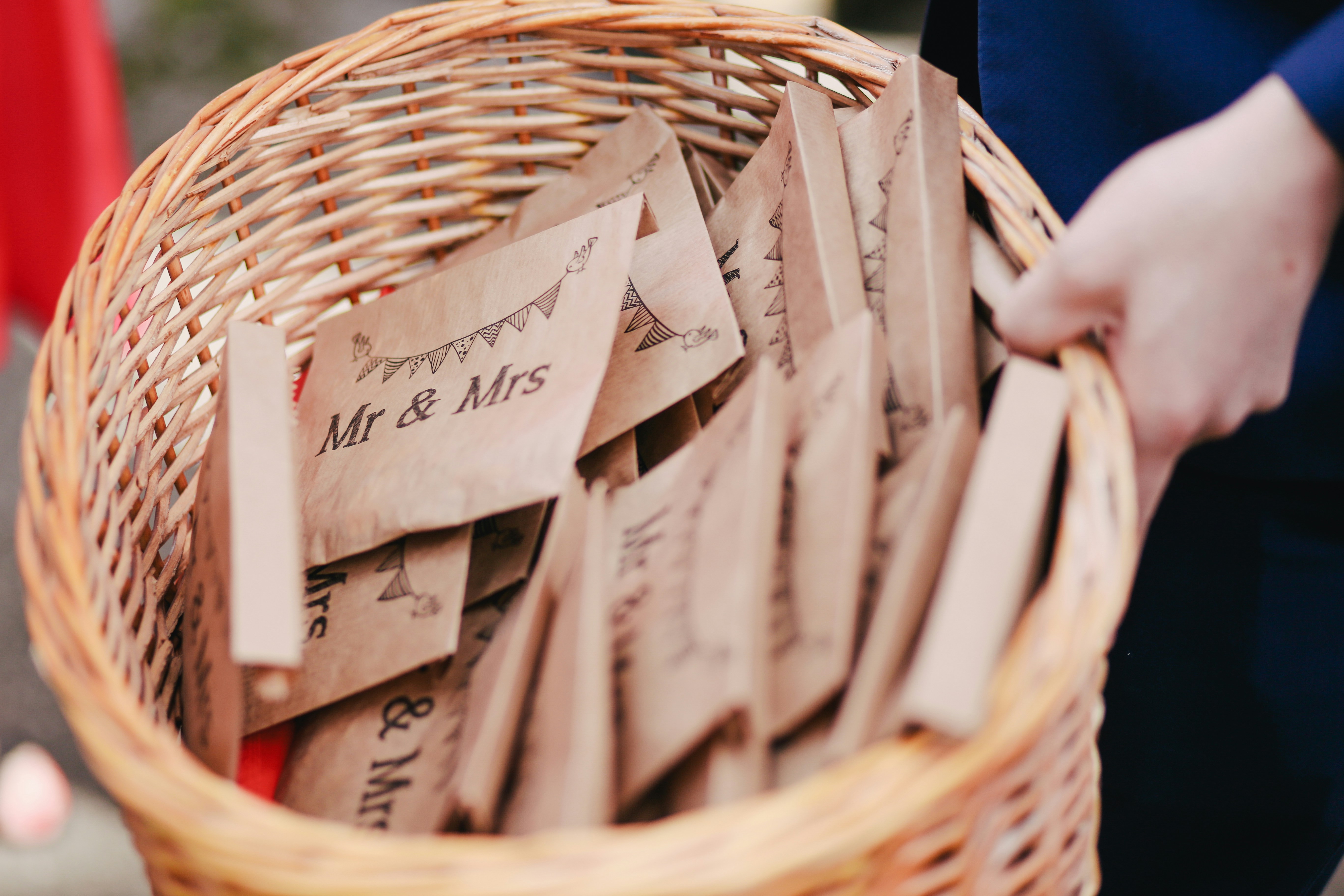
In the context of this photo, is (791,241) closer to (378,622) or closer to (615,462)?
(615,462)

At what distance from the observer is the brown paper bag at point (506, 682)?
1.35 feet

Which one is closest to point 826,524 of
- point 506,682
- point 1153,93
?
point 506,682

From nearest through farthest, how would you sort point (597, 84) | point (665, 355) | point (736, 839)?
point (736, 839)
point (665, 355)
point (597, 84)

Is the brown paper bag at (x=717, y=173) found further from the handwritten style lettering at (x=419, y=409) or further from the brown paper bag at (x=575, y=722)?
the brown paper bag at (x=575, y=722)

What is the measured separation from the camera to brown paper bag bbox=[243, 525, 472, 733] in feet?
1.74

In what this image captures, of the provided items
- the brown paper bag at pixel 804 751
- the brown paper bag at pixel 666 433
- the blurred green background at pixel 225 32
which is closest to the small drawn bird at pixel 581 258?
the brown paper bag at pixel 666 433

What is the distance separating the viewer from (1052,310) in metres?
0.47

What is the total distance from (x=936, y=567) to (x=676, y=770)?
0.15 m

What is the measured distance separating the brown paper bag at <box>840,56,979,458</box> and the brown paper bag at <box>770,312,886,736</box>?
0.04 meters

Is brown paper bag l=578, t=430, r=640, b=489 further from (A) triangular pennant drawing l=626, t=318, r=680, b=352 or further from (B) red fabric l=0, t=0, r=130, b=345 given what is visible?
(B) red fabric l=0, t=0, r=130, b=345

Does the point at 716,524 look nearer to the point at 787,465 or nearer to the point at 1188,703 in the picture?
the point at 787,465

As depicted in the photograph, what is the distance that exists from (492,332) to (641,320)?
0.10 meters

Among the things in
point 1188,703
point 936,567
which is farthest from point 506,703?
point 1188,703

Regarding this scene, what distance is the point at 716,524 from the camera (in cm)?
43
